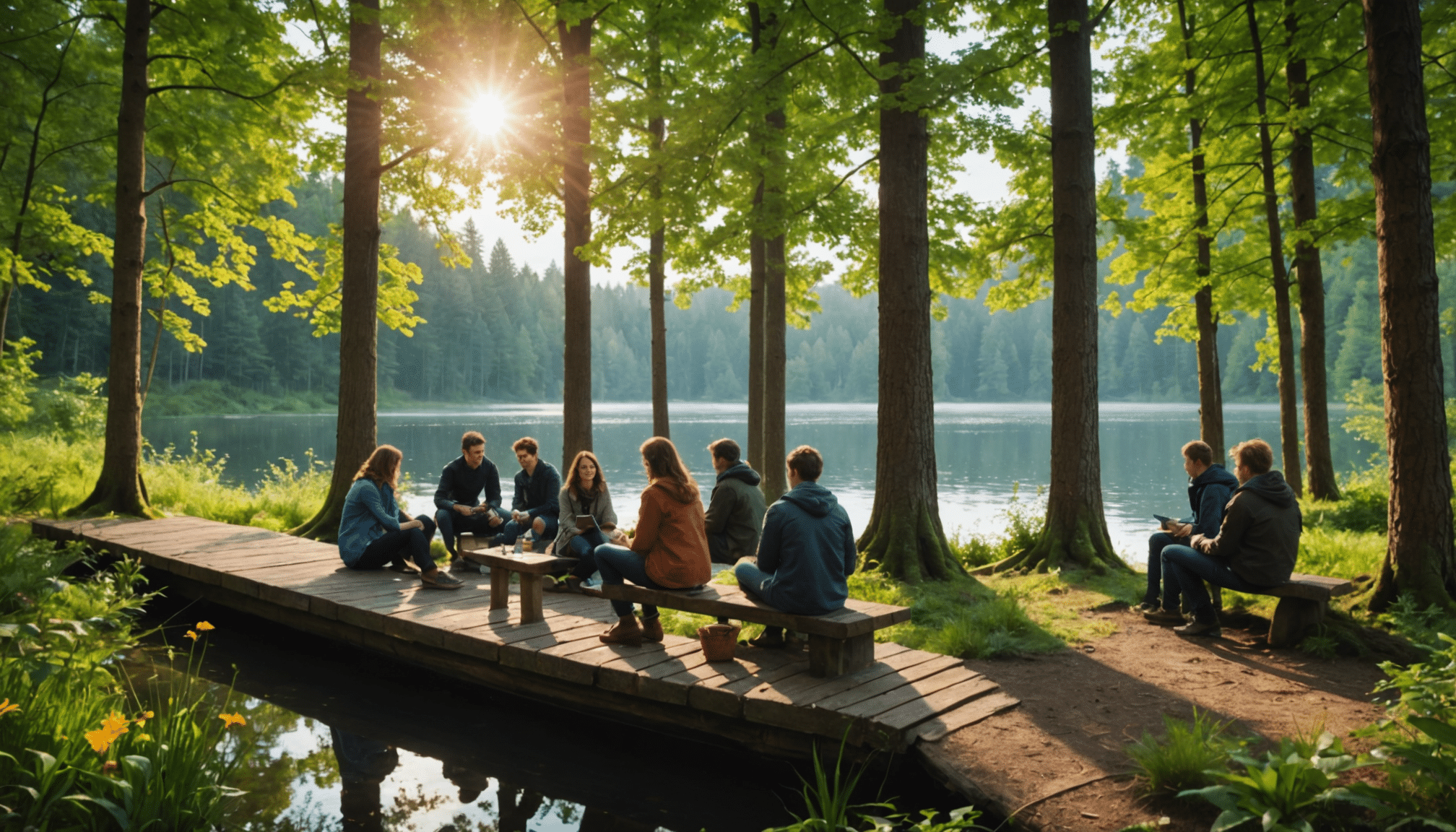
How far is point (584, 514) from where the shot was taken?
666 cm

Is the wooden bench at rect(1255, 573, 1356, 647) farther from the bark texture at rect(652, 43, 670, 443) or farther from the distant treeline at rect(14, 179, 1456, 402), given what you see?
the distant treeline at rect(14, 179, 1456, 402)

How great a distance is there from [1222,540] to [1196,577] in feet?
1.98

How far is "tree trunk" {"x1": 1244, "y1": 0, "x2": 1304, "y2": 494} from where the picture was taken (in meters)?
11.2

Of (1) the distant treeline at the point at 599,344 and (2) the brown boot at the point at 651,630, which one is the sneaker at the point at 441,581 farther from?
(1) the distant treeline at the point at 599,344

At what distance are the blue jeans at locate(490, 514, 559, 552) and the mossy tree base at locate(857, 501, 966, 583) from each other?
3038mm

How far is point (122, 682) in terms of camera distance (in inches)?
218

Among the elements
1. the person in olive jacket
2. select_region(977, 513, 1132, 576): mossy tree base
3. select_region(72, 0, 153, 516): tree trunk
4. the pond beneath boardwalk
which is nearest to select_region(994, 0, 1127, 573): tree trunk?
select_region(977, 513, 1132, 576): mossy tree base

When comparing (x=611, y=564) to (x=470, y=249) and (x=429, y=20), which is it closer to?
(x=429, y=20)

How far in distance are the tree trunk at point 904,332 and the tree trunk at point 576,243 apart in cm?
392

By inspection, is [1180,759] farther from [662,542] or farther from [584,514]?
[584,514]

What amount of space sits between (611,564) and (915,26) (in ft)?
20.7

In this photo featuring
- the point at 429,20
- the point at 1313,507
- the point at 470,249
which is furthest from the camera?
the point at 470,249

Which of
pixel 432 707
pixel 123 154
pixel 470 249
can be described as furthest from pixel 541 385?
pixel 432 707

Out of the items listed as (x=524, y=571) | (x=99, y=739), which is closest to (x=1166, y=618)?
(x=524, y=571)
